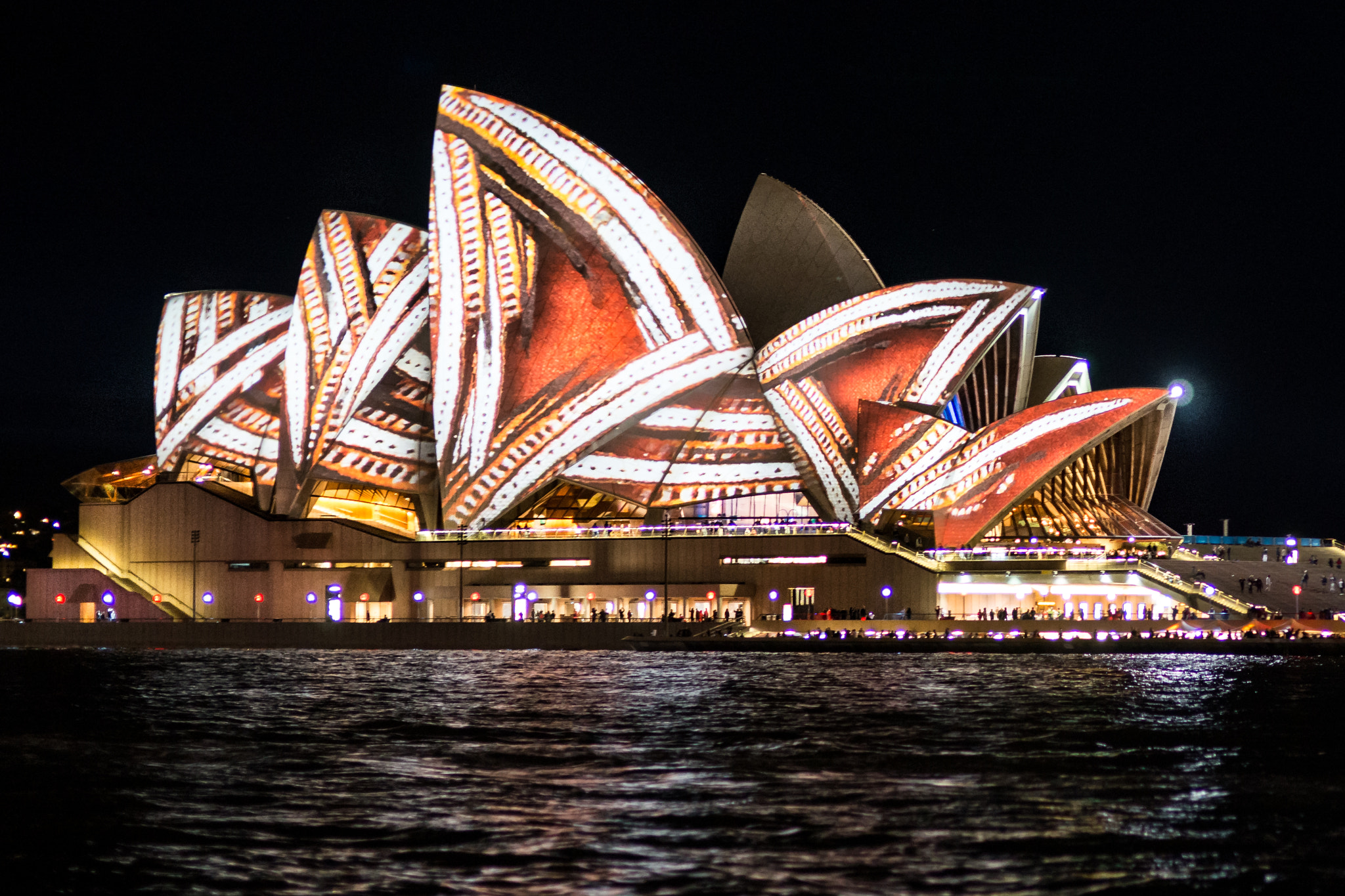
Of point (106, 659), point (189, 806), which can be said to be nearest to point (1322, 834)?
point (189, 806)

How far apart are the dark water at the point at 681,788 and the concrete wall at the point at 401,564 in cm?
2000

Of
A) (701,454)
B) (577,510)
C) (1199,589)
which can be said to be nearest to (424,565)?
(577,510)

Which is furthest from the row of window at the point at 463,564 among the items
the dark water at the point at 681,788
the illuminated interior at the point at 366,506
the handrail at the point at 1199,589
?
the dark water at the point at 681,788

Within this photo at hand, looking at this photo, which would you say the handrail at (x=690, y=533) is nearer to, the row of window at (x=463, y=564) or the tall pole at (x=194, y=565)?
the row of window at (x=463, y=564)

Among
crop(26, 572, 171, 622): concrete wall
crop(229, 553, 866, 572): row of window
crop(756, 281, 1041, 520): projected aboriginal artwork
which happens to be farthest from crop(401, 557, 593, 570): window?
crop(756, 281, 1041, 520): projected aboriginal artwork

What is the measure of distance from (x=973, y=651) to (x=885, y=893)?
36364 millimetres

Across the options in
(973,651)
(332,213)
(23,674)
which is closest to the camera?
(23,674)

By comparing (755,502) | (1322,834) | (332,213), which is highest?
(332,213)

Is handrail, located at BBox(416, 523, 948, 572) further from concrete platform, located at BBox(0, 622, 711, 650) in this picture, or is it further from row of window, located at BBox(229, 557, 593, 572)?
concrete platform, located at BBox(0, 622, 711, 650)

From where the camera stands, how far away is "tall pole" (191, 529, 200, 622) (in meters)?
61.1

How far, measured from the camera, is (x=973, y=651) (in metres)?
48.8

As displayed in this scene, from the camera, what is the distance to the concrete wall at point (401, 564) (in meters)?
55.8

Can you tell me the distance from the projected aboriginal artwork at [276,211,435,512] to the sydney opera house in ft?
0.39

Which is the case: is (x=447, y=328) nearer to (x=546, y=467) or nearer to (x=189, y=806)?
(x=546, y=467)
